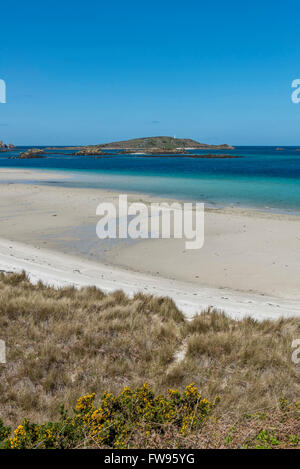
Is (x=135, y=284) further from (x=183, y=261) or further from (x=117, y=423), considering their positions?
(x=117, y=423)

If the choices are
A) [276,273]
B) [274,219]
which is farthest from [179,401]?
[274,219]

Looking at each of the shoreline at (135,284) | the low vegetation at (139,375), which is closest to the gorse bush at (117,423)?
the low vegetation at (139,375)

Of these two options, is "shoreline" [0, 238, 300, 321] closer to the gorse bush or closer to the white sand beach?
the white sand beach

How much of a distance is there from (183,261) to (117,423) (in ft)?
23.7

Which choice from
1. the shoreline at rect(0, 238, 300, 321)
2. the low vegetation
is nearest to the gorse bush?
the low vegetation

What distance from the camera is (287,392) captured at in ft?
11.9

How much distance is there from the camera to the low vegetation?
9.27 ft

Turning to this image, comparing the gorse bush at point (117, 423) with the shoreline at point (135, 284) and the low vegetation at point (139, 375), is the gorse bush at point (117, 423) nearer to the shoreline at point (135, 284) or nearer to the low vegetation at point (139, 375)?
the low vegetation at point (139, 375)

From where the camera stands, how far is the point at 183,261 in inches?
391

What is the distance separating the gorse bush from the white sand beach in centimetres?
294

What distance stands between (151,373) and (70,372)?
106cm

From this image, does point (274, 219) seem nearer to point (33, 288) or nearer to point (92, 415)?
point (33, 288)

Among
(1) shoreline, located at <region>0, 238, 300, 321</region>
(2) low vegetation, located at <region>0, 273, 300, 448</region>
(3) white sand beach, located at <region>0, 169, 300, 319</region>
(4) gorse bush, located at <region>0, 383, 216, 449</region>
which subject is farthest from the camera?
(3) white sand beach, located at <region>0, 169, 300, 319</region>

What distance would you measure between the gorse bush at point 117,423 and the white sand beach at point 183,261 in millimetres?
2938
